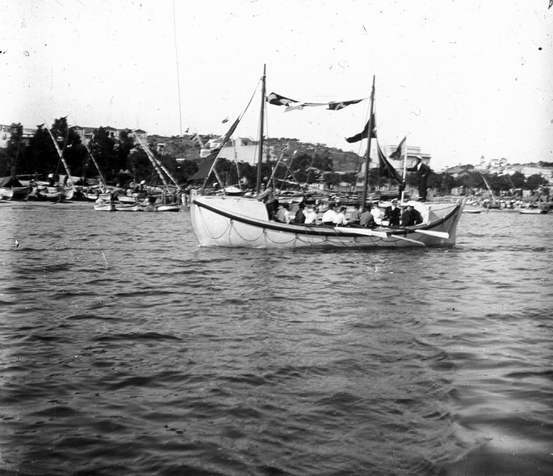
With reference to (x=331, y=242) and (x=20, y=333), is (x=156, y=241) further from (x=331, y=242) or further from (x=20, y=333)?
(x=20, y=333)

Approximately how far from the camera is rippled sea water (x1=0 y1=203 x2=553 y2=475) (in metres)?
6.85

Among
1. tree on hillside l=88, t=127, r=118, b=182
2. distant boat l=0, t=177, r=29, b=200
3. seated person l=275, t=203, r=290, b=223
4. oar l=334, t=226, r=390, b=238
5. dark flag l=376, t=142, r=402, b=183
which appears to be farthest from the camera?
tree on hillside l=88, t=127, r=118, b=182

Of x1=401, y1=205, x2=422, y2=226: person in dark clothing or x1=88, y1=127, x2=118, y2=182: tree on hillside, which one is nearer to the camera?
x1=401, y1=205, x2=422, y2=226: person in dark clothing

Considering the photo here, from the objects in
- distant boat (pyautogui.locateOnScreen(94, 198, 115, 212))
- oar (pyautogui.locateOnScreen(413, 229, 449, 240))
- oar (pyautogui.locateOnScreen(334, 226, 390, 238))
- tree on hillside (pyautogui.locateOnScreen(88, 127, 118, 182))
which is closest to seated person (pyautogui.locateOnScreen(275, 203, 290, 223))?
oar (pyautogui.locateOnScreen(334, 226, 390, 238))

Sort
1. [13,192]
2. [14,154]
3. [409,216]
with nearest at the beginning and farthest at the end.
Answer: [409,216]
[13,192]
[14,154]

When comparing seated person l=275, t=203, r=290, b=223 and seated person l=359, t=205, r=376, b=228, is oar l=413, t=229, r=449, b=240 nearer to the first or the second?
seated person l=359, t=205, r=376, b=228

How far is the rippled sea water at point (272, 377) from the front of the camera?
685 cm

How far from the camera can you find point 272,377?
9.35 meters

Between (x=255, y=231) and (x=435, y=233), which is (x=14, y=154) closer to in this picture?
(x=255, y=231)

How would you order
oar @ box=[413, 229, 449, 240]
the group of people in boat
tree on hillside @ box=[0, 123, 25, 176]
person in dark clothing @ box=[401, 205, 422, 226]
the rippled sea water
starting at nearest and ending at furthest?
the rippled sea water, the group of people in boat, oar @ box=[413, 229, 449, 240], person in dark clothing @ box=[401, 205, 422, 226], tree on hillside @ box=[0, 123, 25, 176]

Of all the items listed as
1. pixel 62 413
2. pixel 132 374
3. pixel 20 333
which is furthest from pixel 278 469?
pixel 20 333

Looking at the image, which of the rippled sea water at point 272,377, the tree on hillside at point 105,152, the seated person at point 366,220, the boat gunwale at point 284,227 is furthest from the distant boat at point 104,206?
the rippled sea water at point 272,377

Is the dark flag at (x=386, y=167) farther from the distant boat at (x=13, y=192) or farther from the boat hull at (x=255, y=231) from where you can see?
the distant boat at (x=13, y=192)

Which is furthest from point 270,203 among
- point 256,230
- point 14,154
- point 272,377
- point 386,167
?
point 14,154
